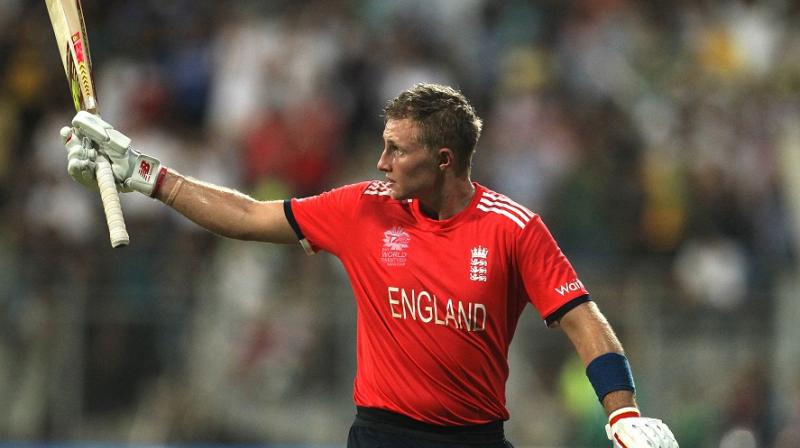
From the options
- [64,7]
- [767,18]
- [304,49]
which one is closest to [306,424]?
[304,49]

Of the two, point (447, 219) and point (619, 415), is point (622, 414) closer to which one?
point (619, 415)

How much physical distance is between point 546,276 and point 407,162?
92cm

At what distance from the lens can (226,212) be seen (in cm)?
762

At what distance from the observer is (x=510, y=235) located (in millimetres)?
7195

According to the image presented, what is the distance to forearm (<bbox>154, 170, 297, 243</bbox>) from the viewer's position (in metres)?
7.62

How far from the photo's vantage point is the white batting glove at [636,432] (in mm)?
6613

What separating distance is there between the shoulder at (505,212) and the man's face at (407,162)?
0.31 metres

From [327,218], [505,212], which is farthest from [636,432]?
[327,218]

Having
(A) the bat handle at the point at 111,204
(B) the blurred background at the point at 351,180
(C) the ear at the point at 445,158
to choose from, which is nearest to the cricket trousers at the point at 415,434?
(C) the ear at the point at 445,158

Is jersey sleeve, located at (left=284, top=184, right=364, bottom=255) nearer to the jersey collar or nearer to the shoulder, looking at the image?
the jersey collar

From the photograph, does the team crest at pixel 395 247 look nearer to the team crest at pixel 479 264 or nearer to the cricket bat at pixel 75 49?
the team crest at pixel 479 264

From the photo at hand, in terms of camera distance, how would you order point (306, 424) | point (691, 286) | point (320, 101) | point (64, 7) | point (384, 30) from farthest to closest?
point (384, 30) < point (320, 101) < point (691, 286) < point (306, 424) < point (64, 7)

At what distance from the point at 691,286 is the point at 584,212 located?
128cm

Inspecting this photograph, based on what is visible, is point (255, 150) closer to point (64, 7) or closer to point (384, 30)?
point (384, 30)
